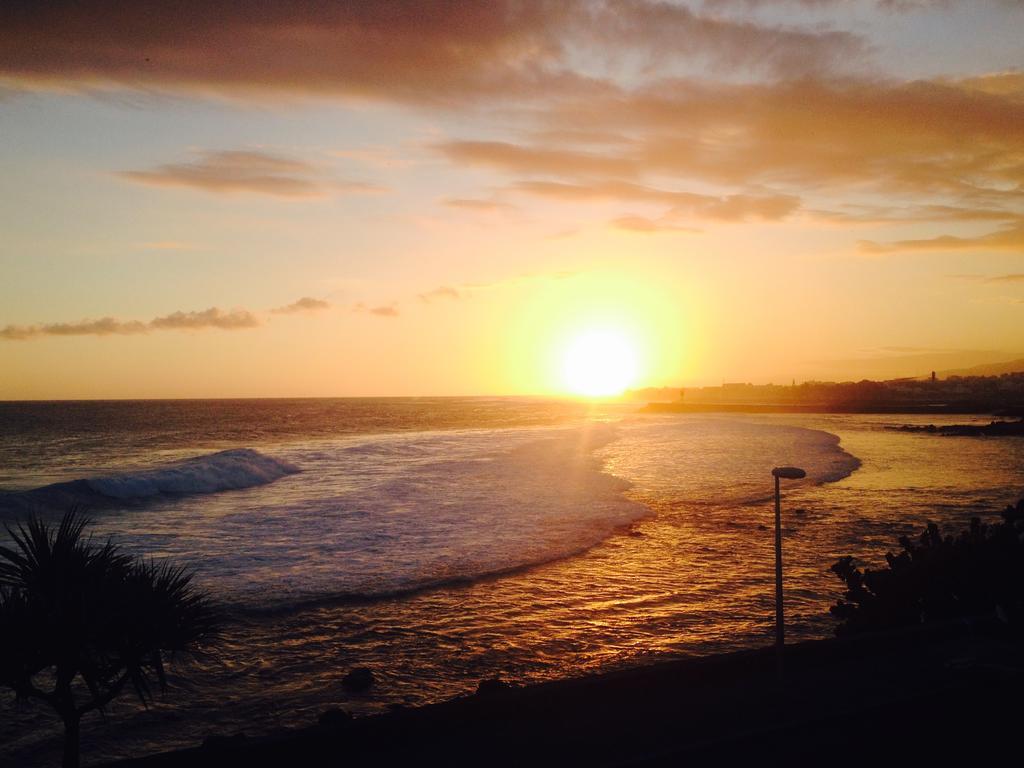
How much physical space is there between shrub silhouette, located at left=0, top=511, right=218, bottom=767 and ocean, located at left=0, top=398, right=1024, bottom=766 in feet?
16.5

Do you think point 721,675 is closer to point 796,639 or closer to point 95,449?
point 796,639

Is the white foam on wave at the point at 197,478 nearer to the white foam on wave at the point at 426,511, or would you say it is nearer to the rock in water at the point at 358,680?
the white foam on wave at the point at 426,511

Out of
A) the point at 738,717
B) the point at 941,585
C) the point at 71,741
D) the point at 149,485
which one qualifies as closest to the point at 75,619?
the point at 71,741

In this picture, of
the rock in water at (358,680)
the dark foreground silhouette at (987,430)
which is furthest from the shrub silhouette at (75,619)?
the dark foreground silhouette at (987,430)

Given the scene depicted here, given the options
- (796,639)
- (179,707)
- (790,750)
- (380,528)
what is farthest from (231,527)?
(790,750)

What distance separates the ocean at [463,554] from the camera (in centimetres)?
1415

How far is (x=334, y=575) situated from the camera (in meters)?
22.4

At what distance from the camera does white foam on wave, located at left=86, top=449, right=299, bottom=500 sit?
1817 inches

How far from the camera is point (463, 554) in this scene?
25.1 m

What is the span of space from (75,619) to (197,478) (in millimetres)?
46335

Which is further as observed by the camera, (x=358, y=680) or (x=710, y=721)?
(x=358, y=680)

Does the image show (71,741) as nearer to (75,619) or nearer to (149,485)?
(75,619)

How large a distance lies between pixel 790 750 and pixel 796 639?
7.31 meters

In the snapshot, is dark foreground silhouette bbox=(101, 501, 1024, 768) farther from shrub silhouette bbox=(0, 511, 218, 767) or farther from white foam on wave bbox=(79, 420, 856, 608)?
white foam on wave bbox=(79, 420, 856, 608)
